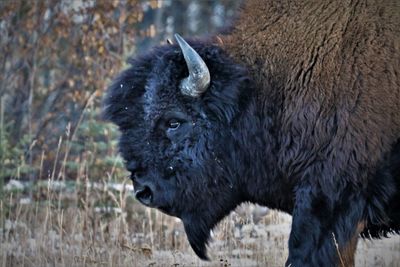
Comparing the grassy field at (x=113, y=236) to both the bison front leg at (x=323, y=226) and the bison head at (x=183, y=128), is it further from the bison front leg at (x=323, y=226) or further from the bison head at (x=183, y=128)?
the bison front leg at (x=323, y=226)

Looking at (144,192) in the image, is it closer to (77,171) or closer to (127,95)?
(127,95)

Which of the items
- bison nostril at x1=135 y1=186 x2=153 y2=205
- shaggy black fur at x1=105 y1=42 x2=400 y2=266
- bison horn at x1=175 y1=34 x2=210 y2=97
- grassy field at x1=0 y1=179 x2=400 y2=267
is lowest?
grassy field at x1=0 y1=179 x2=400 y2=267

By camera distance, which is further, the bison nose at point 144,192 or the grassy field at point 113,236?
the grassy field at point 113,236

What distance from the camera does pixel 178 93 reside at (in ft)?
18.0

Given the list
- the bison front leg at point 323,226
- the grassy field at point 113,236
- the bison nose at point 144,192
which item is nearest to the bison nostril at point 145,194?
the bison nose at point 144,192

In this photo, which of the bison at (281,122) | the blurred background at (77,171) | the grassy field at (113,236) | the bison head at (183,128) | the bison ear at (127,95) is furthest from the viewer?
the blurred background at (77,171)

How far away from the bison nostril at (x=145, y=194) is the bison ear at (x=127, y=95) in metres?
0.47

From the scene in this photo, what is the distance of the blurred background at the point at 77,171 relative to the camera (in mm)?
6867

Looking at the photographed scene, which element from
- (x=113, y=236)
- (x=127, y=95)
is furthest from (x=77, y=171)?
(x=127, y=95)

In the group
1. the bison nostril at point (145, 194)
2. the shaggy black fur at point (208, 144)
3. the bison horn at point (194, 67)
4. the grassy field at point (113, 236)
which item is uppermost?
the bison horn at point (194, 67)

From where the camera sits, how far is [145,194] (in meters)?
5.46

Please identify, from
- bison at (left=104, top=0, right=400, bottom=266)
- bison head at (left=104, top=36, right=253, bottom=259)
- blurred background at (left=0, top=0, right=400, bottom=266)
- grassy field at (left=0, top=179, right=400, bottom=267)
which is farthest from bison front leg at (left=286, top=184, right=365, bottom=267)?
blurred background at (left=0, top=0, right=400, bottom=266)

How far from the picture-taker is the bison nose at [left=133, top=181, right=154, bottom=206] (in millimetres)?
5426

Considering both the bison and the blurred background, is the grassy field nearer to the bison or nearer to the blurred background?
the blurred background
